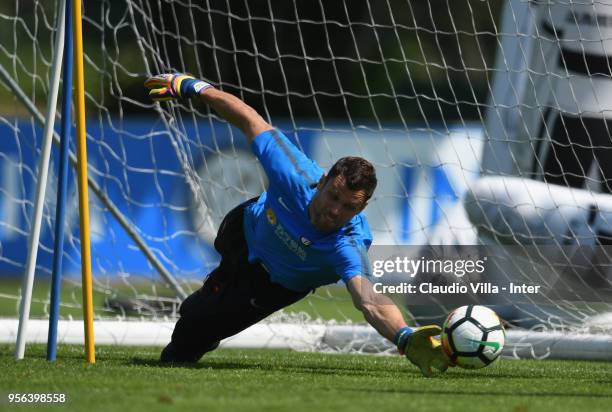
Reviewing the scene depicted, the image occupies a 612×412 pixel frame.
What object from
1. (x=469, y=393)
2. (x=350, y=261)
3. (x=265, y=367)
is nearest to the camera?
(x=469, y=393)

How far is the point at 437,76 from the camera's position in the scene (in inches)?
818

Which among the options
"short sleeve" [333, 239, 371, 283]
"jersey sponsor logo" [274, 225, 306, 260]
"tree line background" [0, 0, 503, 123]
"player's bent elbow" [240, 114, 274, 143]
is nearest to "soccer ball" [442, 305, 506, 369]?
"short sleeve" [333, 239, 371, 283]

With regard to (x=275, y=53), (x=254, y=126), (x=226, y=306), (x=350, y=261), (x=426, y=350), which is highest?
(x=275, y=53)

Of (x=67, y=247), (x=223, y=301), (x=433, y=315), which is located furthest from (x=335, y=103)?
(x=223, y=301)

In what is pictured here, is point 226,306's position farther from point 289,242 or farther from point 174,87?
point 174,87

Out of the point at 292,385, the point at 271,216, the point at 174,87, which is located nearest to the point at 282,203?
the point at 271,216

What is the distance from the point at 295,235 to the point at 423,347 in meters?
0.89

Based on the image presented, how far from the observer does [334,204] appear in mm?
5094

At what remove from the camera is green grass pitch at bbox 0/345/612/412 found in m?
4.18

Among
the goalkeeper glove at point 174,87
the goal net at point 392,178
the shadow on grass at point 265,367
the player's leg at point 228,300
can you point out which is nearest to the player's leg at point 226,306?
the player's leg at point 228,300

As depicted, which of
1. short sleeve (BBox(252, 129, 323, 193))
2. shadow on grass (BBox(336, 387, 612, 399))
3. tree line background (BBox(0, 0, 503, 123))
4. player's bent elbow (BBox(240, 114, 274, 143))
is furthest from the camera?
tree line background (BBox(0, 0, 503, 123))

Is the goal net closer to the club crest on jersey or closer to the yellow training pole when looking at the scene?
the club crest on jersey

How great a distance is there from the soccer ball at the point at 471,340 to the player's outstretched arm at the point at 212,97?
4.90 ft

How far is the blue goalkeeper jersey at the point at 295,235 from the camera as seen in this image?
5.27m
